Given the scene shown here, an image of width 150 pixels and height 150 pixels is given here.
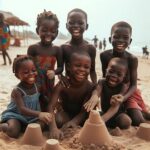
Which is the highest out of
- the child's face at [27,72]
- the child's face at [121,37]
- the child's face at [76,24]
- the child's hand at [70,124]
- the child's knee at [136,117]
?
→ the child's face at [76,24]

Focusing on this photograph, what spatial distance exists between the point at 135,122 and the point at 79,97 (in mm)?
868

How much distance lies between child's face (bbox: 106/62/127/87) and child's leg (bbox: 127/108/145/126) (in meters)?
0.50

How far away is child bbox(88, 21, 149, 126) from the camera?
4195 millimetres

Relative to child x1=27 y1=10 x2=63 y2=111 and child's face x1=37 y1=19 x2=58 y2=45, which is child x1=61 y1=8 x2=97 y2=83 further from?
child's face x1=37 y1=19 x2=58 y2=45

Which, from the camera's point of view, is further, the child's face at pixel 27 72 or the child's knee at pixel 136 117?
the child's knee at pixel 136 117

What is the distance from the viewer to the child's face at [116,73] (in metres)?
3.94

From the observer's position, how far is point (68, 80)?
3967 mm

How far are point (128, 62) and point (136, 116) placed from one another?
0.74 meters

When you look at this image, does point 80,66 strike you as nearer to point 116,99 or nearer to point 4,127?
point 116,99

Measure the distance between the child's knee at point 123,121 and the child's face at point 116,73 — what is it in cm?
43

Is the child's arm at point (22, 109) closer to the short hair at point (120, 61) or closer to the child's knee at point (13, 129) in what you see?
the child's knee at point (13, 129)

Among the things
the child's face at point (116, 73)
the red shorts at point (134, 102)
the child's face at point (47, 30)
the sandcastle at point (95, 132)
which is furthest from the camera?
the red shorts at point (134, 102)

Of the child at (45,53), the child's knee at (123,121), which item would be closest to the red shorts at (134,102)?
the child's knee at (123,121)

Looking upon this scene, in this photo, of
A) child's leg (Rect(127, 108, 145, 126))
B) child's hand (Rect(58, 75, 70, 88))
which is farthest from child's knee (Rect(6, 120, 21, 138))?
child's leg (Rect(127, 108, 145, 126))
